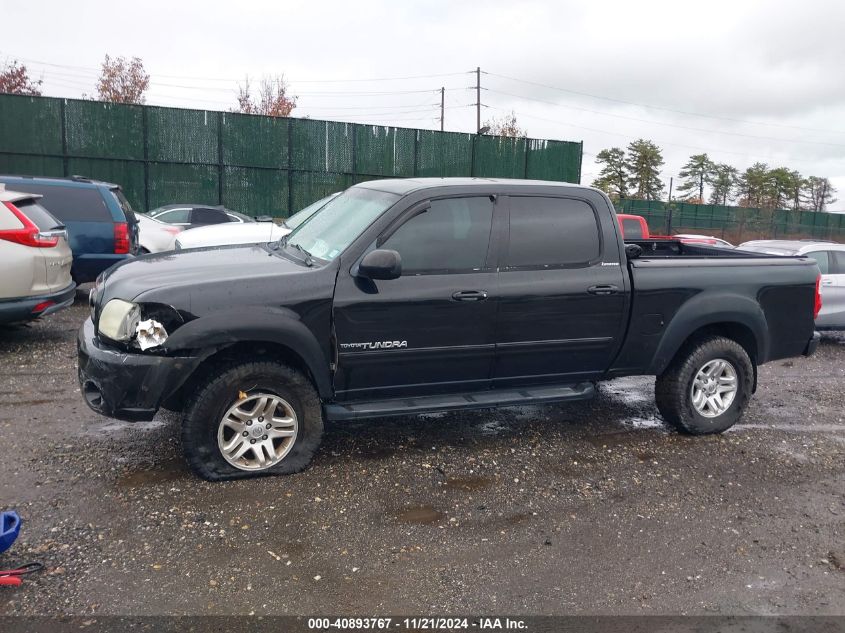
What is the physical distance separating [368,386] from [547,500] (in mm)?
1346

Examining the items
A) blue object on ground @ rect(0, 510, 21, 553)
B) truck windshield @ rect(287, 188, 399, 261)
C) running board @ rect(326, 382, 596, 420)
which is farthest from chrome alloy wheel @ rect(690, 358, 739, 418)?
blue object on ground @ rect(0, 510, 21, 553)

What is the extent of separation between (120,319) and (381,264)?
157cm

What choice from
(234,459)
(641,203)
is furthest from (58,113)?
(641,203)

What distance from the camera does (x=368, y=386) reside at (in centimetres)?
477

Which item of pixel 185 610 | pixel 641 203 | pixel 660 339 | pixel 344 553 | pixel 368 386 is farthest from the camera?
pixel 641 203

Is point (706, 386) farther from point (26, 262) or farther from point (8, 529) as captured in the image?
point (26, 262)

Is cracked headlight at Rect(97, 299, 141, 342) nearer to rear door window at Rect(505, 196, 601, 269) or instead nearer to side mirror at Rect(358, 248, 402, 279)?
side mirror at Rect(358, 248, 402, 279)

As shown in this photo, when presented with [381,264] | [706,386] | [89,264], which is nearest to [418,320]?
[381,264]

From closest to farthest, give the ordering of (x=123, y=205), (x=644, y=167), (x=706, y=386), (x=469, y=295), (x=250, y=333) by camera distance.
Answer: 1. (x=250, y=333)
2. (x=469, y=295)
3. (x=706, y=386)
4. (x=123, y=205)
5. (x=644, y=167)

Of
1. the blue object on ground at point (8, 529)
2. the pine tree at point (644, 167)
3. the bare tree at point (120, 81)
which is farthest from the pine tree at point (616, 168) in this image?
the blue object on ground at point (8, 529)

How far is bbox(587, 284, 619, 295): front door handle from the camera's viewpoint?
5.20 meters

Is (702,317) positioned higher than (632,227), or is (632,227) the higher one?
(632,227)

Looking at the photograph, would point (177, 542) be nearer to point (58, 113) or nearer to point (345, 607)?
point (345, 607)

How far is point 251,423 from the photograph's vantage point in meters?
4.55
